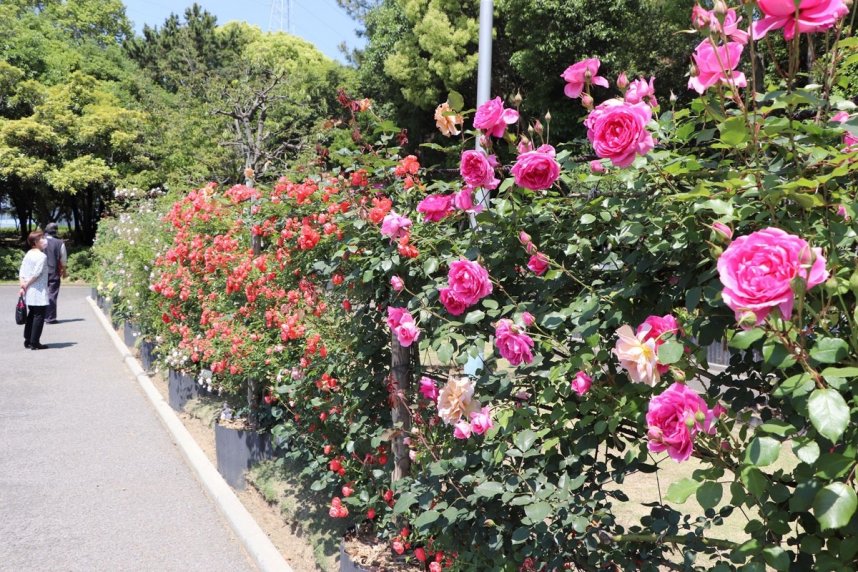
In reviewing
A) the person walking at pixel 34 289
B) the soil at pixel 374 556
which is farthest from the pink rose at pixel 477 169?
the person walking at pixel 34 289

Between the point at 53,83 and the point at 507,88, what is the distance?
19.8m

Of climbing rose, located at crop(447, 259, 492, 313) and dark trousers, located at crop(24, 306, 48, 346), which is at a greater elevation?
climbing rose, located at crop(447, 259, 492, 313)

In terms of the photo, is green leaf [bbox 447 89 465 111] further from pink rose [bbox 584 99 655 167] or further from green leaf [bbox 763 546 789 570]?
green leaf [bbox 763 546 789 570]

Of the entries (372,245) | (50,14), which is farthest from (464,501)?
(50,14)

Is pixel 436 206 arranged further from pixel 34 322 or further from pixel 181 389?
pixel 34 322

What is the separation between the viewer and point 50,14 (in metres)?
37.6

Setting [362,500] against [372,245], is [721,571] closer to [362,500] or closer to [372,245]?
[372,245]

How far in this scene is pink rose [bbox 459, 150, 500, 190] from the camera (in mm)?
1930

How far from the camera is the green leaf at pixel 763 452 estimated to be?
1.15m


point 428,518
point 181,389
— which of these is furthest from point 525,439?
point 181,389

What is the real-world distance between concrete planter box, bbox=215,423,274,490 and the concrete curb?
Result: 8 cm

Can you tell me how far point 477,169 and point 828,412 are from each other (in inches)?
45.0

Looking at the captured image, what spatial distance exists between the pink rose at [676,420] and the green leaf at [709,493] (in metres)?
0.06

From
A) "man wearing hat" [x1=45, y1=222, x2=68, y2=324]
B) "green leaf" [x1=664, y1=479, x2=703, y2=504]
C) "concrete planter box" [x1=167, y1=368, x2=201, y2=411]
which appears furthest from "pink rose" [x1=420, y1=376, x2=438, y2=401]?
"man wearing hat" [x1=45, y1=222, x2=68, y2=324]
